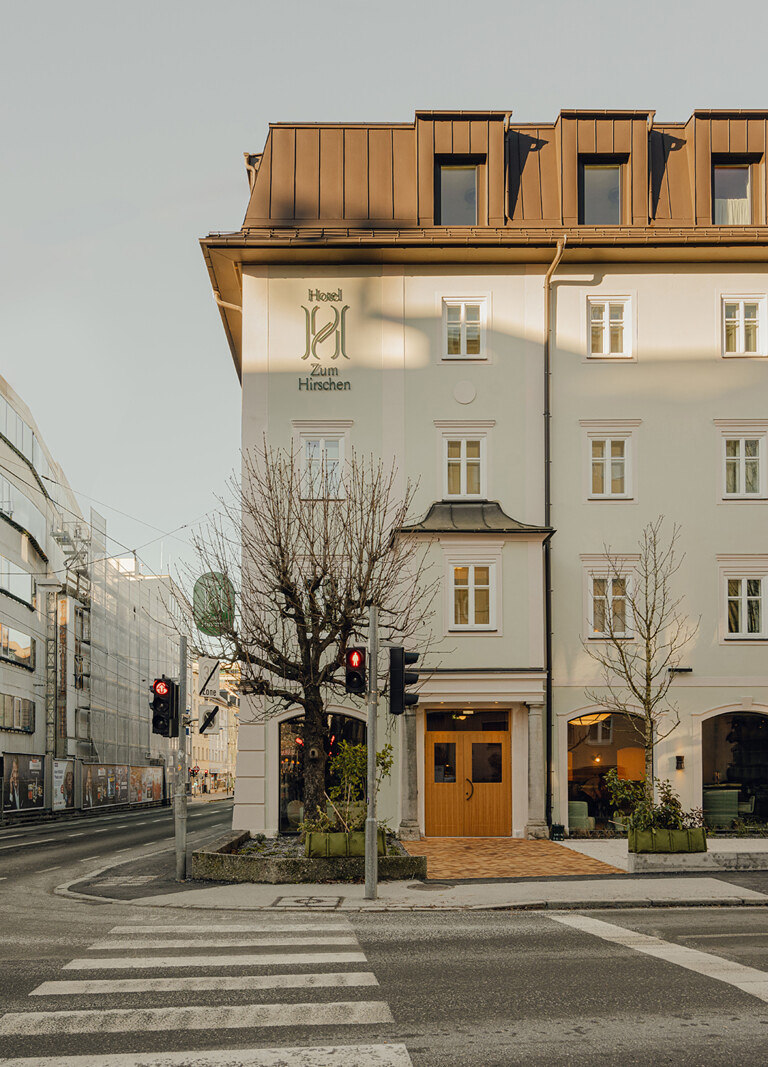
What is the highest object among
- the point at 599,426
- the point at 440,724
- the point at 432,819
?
the point at 599,426

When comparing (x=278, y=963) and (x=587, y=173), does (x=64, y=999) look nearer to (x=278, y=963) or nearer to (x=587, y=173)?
(x=278, y=963)

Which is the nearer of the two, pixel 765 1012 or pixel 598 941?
pixel 765 1012

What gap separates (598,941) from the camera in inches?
448

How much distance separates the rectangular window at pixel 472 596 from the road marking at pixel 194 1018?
16.5 m

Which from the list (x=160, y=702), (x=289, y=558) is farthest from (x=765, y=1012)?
(x=289, y=558)

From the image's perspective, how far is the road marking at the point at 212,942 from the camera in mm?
11344

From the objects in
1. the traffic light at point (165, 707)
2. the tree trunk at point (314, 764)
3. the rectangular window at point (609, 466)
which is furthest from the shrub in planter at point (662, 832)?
the rectangular window at point (609, 466)

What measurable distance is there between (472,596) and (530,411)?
4.80 metres

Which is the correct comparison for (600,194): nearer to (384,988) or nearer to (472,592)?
(472,592)

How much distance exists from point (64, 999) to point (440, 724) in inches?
658

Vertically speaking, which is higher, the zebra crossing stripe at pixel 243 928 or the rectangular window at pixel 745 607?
the rectangular window at pixel 745 607

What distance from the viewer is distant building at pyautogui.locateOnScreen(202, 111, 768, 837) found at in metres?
24.8

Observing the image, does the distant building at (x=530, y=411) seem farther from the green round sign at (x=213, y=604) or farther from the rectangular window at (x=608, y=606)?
the green round sign at (x=213, y=604)

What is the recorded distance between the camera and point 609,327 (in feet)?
86.7
